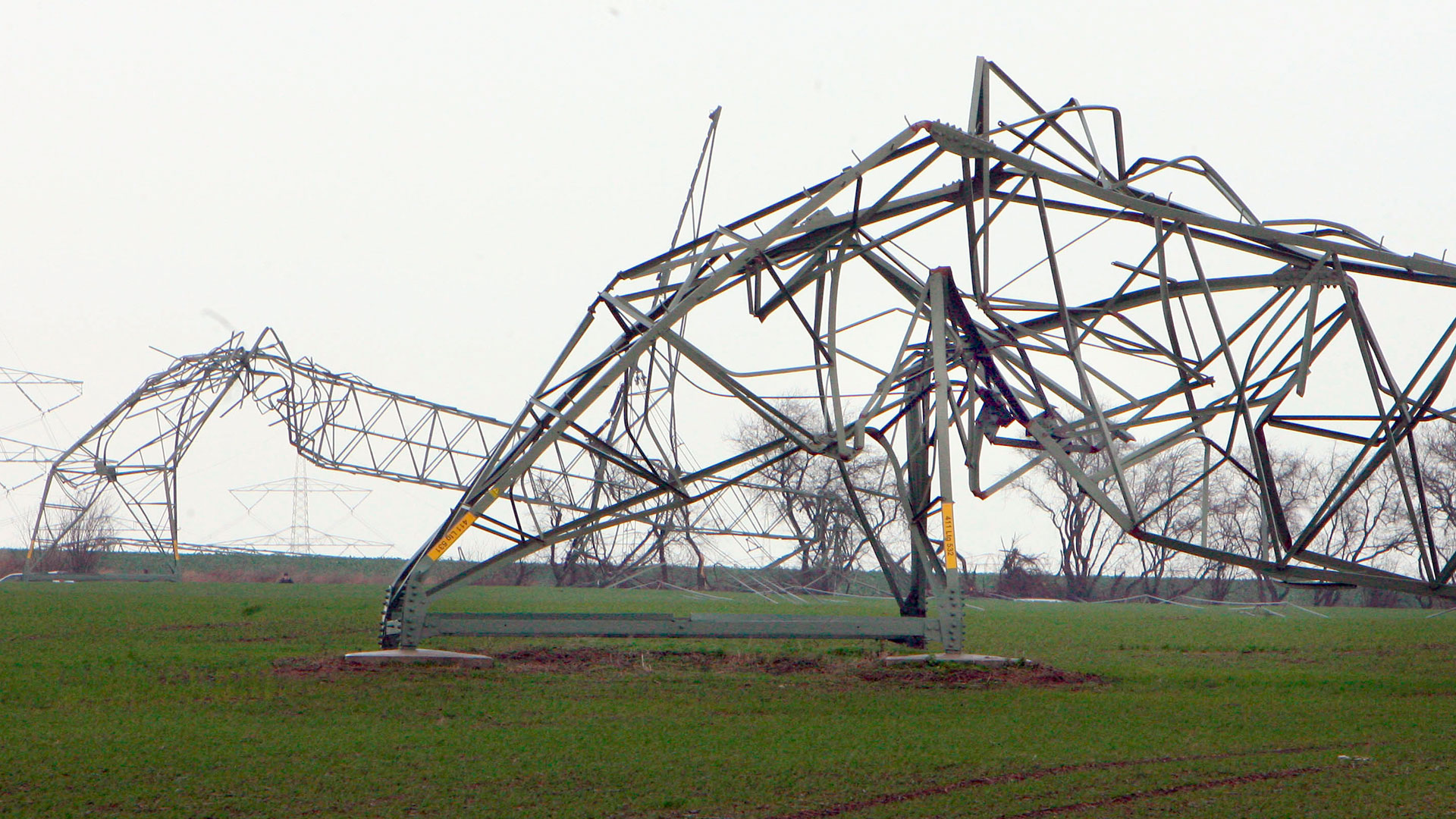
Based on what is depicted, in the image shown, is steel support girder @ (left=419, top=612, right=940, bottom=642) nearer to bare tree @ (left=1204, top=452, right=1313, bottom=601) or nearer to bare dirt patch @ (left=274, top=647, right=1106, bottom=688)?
bare dirt patch @ (left=274, top=647, right=1106, bottom=688)

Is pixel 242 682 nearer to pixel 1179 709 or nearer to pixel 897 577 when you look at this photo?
pixel 1179 709

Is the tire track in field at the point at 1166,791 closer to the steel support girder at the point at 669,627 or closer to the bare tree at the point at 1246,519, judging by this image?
the steel support girder at the point at 669,627

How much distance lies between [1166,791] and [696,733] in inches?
120

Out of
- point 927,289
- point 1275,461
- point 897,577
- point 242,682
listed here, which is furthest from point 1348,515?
point 242,682

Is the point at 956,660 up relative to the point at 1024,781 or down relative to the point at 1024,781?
up

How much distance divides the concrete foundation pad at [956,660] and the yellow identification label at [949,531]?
1.00 meters

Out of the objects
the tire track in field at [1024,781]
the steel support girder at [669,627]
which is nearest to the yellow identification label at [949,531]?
the steel support girder at [669,627]

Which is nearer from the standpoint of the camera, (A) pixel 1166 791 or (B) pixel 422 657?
(A) pixel 1166 791

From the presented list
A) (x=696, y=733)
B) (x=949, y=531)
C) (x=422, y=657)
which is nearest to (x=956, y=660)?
(x=949, y=531)

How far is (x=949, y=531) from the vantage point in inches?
443

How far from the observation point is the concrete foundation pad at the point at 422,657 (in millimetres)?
11148

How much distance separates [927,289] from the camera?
12117 mm

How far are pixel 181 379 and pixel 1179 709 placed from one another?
1264 inches

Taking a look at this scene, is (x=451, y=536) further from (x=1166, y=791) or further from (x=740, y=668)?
(x=1166, y=791)
